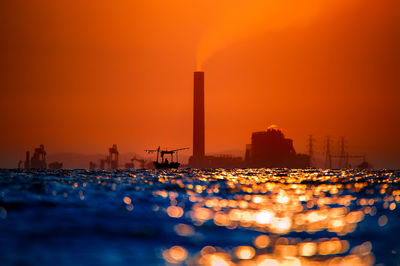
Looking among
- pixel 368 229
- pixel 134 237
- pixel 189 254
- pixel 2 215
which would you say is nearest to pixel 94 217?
pixel 2 215

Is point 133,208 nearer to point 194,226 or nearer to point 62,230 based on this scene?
point 194,226

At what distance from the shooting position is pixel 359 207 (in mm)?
47219

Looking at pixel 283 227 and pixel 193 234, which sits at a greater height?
pixel 283 227

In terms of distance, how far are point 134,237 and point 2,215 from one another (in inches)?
416

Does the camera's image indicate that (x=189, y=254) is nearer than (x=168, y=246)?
Yes

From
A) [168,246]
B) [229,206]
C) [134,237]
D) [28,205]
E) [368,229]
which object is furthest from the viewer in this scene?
[229,206]

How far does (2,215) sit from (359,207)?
→ 26.9 m

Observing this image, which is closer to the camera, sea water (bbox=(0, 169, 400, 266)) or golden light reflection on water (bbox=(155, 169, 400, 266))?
sea water (bbox=(0, 169, 400, 266))

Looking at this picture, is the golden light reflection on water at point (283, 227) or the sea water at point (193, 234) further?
the golden light reflection on water at point (283, 227)

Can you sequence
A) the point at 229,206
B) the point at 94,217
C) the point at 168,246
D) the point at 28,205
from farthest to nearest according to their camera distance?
the point at 229,206 → the point at 28,205 → the point at 94,217 → the point at 168,246

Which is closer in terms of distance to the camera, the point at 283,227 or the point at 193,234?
the point at 193,234

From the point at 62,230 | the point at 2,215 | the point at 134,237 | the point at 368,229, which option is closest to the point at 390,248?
the point at 368,229

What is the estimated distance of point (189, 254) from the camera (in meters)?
23.6

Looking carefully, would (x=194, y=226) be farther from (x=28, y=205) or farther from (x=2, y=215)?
(x=28, y=205)
